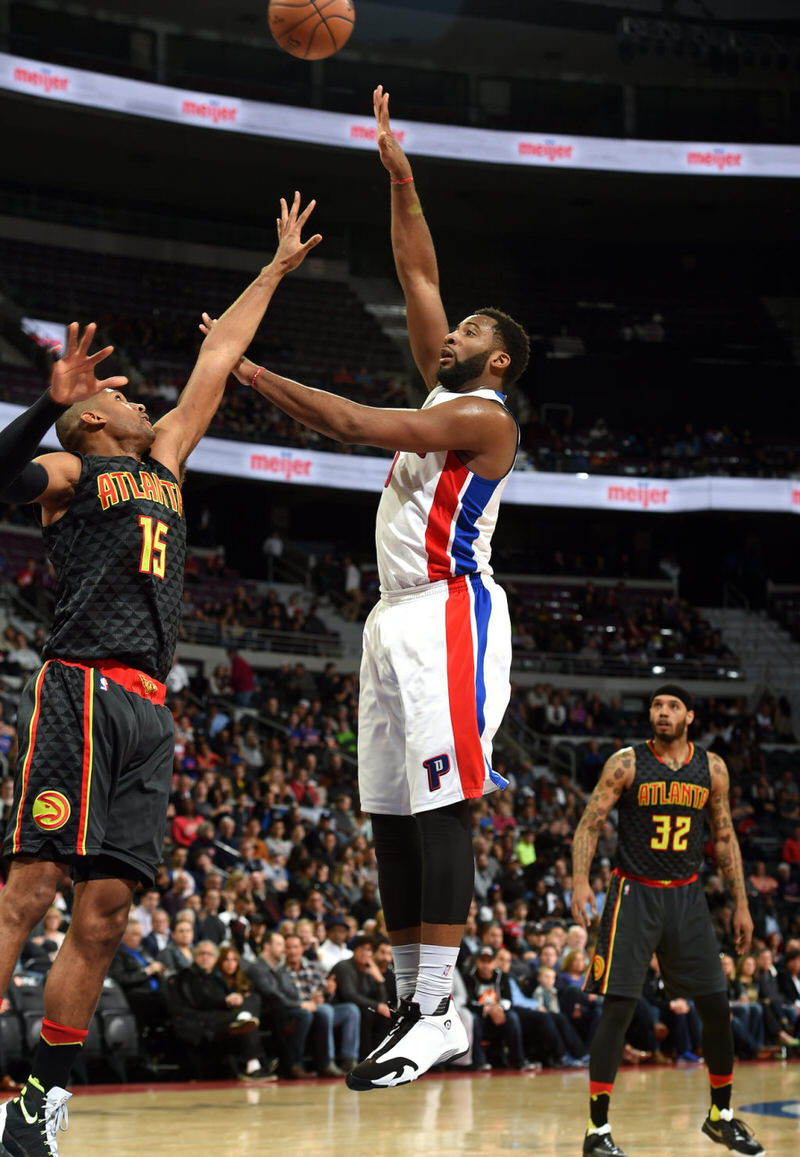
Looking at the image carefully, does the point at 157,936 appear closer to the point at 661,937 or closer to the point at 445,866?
the point at 661,937

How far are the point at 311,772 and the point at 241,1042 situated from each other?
636cm

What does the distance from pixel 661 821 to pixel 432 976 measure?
3374 millimetres

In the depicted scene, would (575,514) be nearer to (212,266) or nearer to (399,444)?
(212,266)

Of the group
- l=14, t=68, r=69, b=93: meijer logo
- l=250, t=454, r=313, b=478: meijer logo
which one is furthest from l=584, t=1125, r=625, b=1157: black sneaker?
l=14, t=68, r=69, b=93: meijer logo

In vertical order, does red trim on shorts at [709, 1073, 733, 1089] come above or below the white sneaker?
below

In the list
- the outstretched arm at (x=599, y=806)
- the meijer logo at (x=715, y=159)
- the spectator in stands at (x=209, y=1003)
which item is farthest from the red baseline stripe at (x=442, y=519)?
the meijer logo at (x=715, y=159)

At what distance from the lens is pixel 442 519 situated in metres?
4.94

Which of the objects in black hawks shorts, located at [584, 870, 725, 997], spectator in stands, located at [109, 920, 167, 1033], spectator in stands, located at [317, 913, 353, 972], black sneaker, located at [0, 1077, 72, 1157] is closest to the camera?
black sneaker, located at [0, 1077, 72, 1157]

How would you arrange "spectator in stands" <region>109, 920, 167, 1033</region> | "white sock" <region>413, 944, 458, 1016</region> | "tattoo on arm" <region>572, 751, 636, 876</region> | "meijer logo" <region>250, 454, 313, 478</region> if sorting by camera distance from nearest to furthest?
"white sock" <region>413, 944, 458, 1016</region>, "tattoo on arm" <region>572, 751, 636, 876</region>, "spectator in stands" <region>109, 920, 167, 1033</region>, "meijer logo" <region>250, 454, 313, 478</region>

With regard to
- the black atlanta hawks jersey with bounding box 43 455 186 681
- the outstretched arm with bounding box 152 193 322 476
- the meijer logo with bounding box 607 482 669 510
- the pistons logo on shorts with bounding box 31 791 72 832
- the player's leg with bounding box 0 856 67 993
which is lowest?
the player's leg with bounding box 0 856 67 993

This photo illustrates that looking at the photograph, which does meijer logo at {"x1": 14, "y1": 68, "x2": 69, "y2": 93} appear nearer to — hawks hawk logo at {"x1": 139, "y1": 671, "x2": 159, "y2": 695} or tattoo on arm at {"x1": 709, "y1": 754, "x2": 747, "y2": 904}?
tattoo on arm at {"x1": 709, "y1": 754, "x2": 747, "y2": 904}

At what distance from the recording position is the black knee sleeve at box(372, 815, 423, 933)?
4.91 m

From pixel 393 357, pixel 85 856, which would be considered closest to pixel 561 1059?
pixel 85 856

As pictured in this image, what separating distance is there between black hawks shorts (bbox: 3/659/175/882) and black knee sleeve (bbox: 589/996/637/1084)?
3.40 metres
